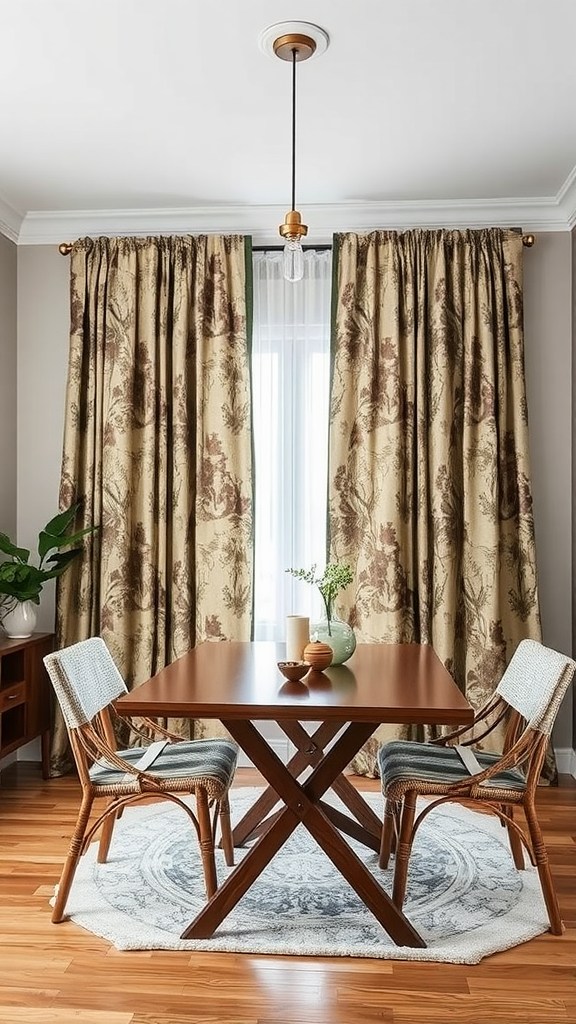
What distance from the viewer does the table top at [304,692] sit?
254 cm

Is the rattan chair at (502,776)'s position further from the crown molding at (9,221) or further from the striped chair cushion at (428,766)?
the crown molding at (9,221)

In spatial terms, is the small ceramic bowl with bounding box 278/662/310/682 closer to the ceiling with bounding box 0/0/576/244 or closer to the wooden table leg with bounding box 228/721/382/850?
the wooden table leg with bounding box 228/721/382/850

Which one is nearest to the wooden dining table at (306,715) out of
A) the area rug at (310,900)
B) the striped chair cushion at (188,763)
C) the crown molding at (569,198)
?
the area rug at (310,900)

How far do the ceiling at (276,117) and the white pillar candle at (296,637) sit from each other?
1.93 m

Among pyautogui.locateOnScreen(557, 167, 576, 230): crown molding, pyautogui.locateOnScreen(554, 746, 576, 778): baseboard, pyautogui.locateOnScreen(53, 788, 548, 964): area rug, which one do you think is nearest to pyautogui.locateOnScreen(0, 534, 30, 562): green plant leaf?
pyautogui.locateOnScreen(53, 788, 548, 964): area rug

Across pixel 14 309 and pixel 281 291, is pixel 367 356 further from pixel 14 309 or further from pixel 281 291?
pixel 14 309

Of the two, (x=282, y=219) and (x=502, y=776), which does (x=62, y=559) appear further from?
(x=502, y=776)

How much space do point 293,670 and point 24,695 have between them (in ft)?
6.27

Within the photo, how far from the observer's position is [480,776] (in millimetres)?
2775

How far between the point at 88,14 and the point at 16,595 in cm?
246

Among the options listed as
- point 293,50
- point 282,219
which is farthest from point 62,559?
point 293,50

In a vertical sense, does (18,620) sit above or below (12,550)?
below

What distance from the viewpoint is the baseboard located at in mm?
4512

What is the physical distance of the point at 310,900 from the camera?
3016 mm
